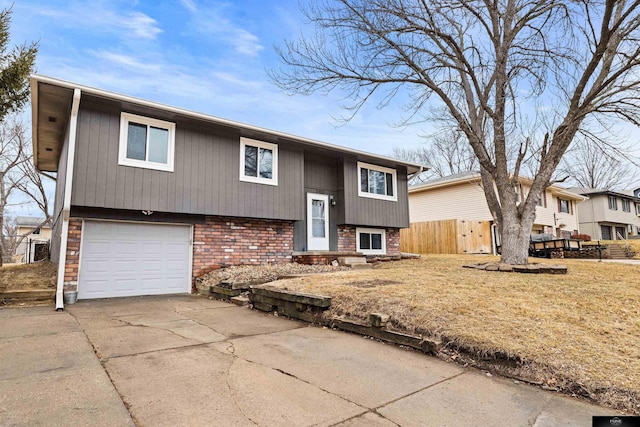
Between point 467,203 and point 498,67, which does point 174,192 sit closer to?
point 498,67

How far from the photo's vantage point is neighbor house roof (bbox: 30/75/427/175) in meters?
7.21

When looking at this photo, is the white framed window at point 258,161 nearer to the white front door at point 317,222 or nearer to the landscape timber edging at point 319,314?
the white front door at point 317,222

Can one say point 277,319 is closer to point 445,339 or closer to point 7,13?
point 445,339

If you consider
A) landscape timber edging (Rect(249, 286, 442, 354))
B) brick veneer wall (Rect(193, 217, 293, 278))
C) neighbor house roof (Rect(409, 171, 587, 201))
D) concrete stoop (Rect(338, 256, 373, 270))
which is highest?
neighbor house roof (Rect(409, 171, 587, 201))

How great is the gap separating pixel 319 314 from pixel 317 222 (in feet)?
20.7

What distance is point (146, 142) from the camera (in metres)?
8.46

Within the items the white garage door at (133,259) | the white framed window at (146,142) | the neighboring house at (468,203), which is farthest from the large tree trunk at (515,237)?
the neighboring house at (468,203)

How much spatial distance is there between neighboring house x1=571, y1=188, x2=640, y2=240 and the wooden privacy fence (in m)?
18.5

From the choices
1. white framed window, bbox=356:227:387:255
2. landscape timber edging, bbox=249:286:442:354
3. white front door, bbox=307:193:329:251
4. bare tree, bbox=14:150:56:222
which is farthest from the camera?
bare tree, bbox=14:150:56:222

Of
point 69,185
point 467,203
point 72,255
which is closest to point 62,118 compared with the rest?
point 69,185

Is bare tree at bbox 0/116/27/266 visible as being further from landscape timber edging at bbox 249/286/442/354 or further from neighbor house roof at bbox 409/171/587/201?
neighbor house roof at bbox 409/171/587/201

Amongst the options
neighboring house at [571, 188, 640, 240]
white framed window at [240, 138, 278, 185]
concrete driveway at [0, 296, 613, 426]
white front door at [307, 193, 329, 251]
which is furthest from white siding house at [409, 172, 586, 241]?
concrete driveway at [0, 296, 613, 426]

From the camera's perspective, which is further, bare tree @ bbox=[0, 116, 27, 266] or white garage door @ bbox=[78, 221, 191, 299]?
bare tree @ bbox=[0, 116, 27, 266]

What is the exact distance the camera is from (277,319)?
5988 mm
